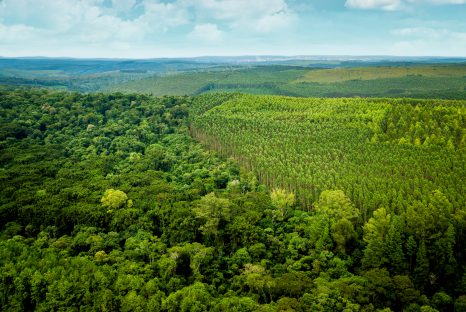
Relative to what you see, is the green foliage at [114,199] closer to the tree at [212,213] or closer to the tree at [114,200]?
the tree at [114,200]

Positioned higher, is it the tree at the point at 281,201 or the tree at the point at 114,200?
the tree at the point at 114,200

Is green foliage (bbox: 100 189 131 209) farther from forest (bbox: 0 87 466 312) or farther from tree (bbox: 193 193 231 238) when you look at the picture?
tree (bbox: 193 193 231 238)

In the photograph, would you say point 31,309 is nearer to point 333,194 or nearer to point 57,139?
point 333,194

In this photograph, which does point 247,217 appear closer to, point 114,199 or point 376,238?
point 376,238

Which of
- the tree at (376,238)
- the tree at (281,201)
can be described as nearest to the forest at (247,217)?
the tree at (376,238)

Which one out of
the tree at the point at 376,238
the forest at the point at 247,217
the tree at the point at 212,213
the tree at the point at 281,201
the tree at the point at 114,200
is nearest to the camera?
the forest at the point at 247,217

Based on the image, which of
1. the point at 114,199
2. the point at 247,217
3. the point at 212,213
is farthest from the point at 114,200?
the point at 247,217

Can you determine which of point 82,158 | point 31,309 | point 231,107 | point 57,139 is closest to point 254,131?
point 231,107

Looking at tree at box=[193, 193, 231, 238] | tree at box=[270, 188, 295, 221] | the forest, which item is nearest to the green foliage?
the forest
